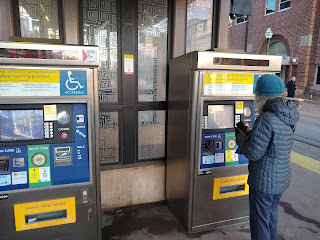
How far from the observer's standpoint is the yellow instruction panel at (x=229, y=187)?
287cm

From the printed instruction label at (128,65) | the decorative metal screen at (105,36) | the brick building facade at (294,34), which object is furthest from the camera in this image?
the brick building facade at (294,34)

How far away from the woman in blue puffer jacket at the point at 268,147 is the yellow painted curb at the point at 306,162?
11.8ft

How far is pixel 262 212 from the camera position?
2.14m

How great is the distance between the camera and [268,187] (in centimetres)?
204

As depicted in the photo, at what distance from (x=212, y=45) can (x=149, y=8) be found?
1098 millimetres

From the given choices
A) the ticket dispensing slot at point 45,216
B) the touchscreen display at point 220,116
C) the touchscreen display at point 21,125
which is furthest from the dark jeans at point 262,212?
the touchscreen display at point 21,125

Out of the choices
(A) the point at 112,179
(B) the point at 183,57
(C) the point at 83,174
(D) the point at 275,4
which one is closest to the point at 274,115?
(B) the point at 183,57

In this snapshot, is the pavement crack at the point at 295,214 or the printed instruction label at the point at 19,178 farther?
the pavement crack at the point at 295,214

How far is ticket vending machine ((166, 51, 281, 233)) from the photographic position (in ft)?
8.59

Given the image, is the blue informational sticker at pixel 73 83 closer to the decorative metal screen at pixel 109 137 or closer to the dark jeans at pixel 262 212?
the decorative metal screen at pixel 109 137

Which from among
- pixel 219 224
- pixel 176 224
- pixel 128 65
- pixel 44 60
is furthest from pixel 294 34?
pixel 44 60

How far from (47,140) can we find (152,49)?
1965 millimetres

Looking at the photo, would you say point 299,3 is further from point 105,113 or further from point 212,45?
point 105,113

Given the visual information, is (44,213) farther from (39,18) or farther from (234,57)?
(234,57)
